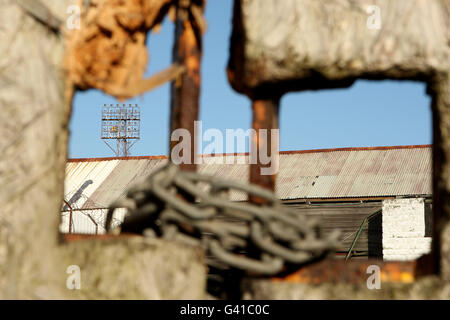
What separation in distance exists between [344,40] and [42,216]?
154 centimetres

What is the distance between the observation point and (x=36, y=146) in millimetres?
2500

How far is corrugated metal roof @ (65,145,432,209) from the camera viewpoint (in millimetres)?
16719

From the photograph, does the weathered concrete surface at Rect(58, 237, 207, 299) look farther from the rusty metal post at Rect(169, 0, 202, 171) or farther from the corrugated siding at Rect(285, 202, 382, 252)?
the corrugated siding at Rect(285, 202, 382, 252)

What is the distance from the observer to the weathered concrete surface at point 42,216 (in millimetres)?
2402

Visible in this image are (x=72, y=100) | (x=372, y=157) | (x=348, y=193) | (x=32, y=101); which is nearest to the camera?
(x=32, y=101)

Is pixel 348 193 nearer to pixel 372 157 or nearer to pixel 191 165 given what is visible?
pixel 372 157

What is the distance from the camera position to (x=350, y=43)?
113 inches

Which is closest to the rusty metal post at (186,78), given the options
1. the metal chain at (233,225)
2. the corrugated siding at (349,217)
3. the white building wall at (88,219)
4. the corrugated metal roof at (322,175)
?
the metal chain at (233,225)

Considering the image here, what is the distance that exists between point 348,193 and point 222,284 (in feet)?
45.0

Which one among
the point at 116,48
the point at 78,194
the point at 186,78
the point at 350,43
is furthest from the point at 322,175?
the point at 116,48

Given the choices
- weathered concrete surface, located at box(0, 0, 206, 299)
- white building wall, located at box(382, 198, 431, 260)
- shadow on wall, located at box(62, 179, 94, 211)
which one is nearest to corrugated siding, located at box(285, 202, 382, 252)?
white building wall, located at box(382, 198, 431, 260)

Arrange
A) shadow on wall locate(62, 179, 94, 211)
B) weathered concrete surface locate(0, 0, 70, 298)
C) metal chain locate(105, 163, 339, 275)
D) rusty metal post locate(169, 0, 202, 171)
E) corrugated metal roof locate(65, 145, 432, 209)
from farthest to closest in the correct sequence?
shadow on wall locate(62, 179, 94, 211) → corrugated metal roof locate(65, 145, 432, 209) → rusty metal post locate(169, 0, 202, 171) → metal chain locate(105, 163, 339, 275) → weathered concrete surface locate(0, 0, 70, 298)

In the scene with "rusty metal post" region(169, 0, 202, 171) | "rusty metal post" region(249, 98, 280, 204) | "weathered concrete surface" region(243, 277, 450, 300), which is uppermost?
"rusty metal post" region(169, 0, 202, 171)

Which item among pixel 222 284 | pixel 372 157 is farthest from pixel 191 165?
pixel 372 157
